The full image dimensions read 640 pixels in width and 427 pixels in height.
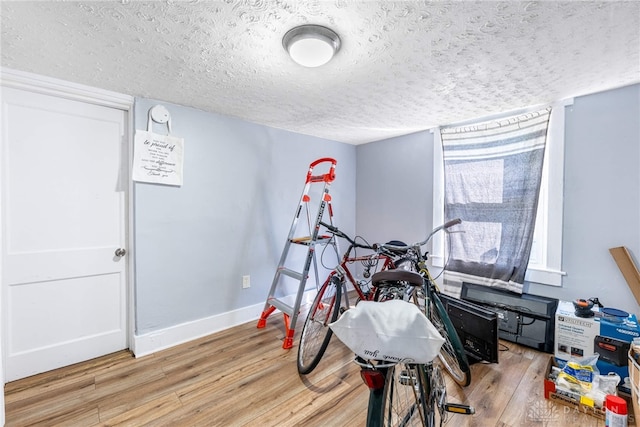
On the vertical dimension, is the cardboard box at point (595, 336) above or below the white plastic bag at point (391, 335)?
below

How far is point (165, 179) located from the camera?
7.11 ft

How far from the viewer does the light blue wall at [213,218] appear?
2.13m

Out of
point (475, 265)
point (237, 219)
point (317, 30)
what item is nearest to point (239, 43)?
point (317, 30)

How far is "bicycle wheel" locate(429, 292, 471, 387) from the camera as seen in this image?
157cm

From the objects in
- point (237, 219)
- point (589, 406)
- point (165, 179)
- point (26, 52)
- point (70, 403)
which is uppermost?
point (26, 52)

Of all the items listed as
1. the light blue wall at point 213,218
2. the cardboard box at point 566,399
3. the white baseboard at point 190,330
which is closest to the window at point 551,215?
the cardboard box at point 566,399

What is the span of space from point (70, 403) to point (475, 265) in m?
3.18

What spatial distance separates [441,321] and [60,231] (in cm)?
263

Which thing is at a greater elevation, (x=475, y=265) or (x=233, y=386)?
(x=475, y=265)

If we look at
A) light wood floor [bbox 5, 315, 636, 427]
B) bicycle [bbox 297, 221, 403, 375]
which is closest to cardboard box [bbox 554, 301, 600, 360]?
light wood floor [bbox 5, 315, 636, 427]

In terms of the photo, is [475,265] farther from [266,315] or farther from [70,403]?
[70,403]

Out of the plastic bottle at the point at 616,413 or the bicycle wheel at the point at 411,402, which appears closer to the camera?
the bicycle wheel at the point at 411,402

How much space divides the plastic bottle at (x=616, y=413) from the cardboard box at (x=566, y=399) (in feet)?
0.51

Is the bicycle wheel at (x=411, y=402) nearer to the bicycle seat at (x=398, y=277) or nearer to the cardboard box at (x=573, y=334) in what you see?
the bicycle seat at (x=398, y=277)
